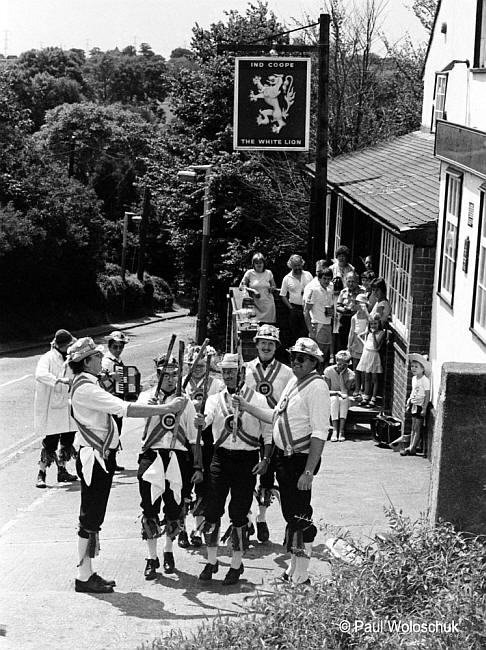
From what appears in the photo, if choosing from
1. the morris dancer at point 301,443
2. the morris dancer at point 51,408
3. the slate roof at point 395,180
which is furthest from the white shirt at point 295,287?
the morris dancer at point 301,443

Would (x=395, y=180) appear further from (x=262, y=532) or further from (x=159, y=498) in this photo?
(x=159, y=498)

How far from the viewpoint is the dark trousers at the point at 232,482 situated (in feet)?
28.8

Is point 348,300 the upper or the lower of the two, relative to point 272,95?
lower

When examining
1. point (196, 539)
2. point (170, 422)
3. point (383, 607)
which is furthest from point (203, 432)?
point (383, 607)

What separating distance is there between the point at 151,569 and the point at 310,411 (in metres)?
1.79

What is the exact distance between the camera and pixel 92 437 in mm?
8484

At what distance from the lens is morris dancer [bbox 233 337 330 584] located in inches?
321

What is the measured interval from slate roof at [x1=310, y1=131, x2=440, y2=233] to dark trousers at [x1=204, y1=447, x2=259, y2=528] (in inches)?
268

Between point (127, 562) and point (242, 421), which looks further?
point (127, 562)

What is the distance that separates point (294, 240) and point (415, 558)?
23599 mm

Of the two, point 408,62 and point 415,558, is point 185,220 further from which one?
point 415,558

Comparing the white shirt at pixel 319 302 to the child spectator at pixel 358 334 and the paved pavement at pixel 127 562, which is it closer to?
the child spectator at pixel 358 334

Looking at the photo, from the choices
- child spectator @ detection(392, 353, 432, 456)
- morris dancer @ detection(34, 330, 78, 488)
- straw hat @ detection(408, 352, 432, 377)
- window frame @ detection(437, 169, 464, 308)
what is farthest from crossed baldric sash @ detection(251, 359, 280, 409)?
straw hat @ detection(408, 352, 432, 377)

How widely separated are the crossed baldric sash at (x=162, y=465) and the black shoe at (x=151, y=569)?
18.5 inches
